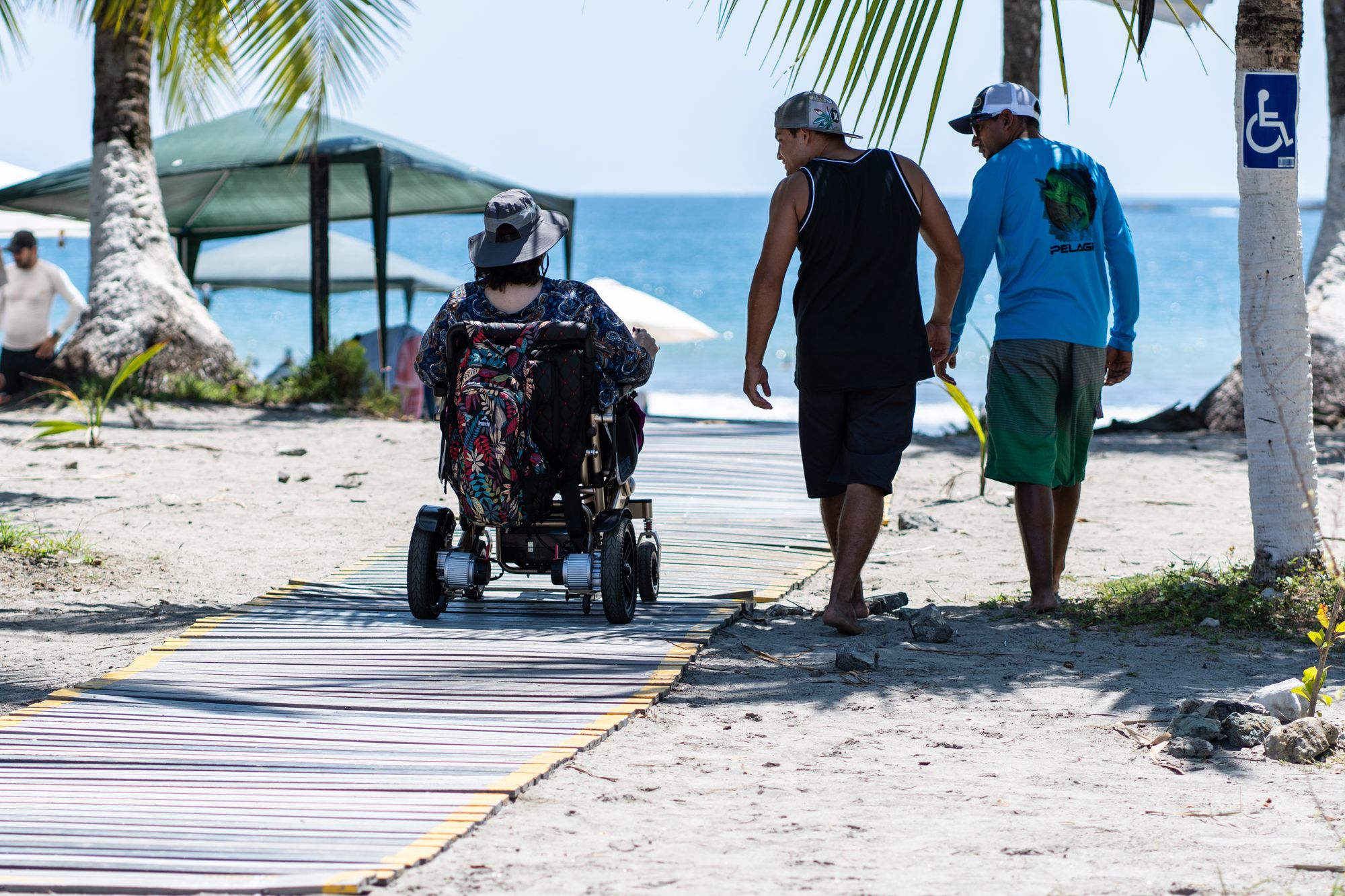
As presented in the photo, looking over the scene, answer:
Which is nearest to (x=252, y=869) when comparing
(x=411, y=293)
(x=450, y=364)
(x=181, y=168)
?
(x=450, y=364)

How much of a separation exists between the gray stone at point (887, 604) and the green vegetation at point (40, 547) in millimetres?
3104

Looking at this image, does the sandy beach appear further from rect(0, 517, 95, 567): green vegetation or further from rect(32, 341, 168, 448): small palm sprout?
rect(32, 341, 168, 448): small palm sprout

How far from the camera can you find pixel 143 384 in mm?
11367

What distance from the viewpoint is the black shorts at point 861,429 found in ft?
14.5

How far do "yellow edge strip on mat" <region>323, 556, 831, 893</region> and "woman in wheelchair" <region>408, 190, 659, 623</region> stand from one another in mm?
417

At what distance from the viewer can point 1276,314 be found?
15.0 feet

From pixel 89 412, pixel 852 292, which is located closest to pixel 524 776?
pixel 852 292

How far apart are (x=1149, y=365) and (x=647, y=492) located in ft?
104

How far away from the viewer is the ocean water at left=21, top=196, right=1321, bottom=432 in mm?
29594

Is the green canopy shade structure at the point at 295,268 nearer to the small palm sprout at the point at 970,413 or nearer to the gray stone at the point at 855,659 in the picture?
the small palm sprout at the point at 970,413

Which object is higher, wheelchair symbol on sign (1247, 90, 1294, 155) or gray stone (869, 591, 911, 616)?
wheelchair symbol on sign (1247, 90, 1294, 155)

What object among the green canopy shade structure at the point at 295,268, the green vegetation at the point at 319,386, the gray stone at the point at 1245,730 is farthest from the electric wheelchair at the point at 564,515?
the green canopy shade structure at the point at 295,268

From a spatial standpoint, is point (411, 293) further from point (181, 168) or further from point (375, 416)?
point (375, 416)

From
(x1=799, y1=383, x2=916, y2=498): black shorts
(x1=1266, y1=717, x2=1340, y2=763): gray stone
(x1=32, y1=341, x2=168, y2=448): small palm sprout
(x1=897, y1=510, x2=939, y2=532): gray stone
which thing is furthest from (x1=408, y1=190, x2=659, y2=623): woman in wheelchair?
(x1=32, y1=341, x2=168, y2=448): small palm sprout
